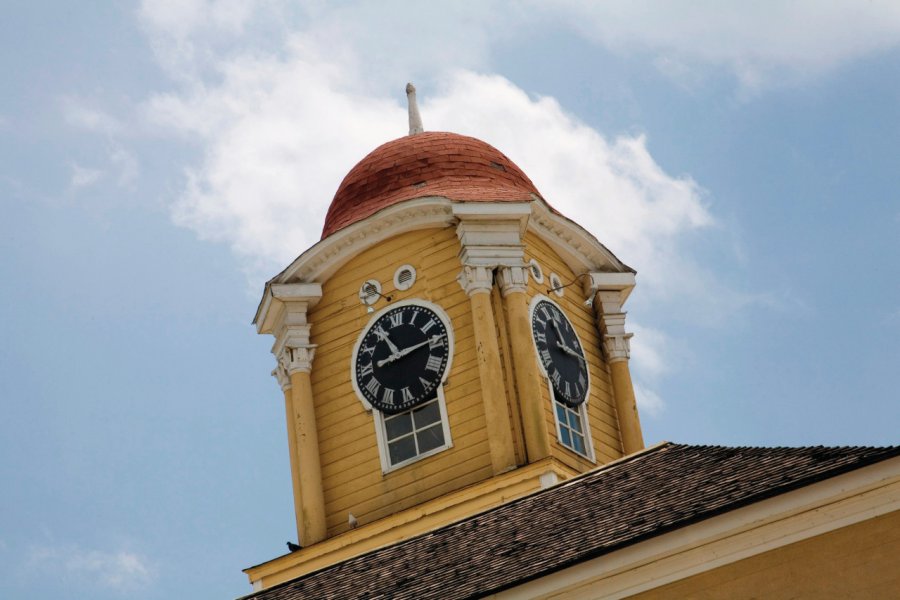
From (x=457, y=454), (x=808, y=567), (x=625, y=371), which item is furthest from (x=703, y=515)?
(x=625, y=371)

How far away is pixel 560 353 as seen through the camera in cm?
3406

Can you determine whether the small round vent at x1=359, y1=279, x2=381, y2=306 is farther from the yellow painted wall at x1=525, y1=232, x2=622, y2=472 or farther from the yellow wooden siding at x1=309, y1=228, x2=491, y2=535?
the yellow painted wall at x1=525, y1=232, x2=622, y2=472

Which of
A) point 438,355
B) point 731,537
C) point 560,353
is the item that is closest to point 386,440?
point 438,355

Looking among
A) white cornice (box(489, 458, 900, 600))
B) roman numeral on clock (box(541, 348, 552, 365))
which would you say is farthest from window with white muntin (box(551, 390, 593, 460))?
white cornice (box(489, 458, 900, 600))

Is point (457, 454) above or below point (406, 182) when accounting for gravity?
below

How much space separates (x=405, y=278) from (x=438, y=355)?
1.71 m

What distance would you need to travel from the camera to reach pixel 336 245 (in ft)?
114

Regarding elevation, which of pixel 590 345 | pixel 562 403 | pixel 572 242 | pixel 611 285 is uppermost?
pixel 572 242

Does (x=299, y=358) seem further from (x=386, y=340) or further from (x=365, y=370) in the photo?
(x=386, y=340)

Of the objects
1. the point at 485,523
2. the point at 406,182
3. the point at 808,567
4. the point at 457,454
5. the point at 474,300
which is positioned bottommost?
the point at 808,567

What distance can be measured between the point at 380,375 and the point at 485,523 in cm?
841

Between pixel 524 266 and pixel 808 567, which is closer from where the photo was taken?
pixel 808 567

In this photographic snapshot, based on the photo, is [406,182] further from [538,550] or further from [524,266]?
[538,550]

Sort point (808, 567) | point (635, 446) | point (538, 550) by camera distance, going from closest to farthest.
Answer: point (808, 567)
point (538, 550)
point (635, 446)
